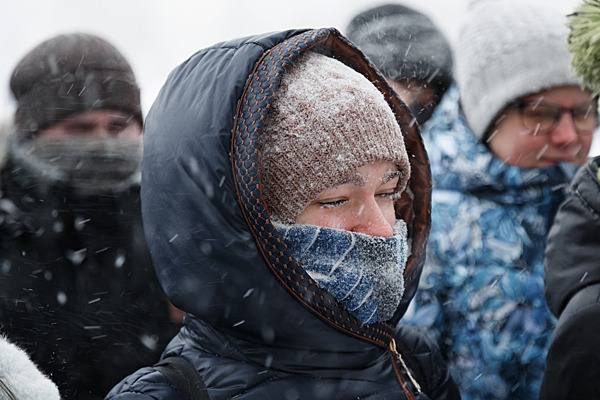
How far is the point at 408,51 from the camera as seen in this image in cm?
395

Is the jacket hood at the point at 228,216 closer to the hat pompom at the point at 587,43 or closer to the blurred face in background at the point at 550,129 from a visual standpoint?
the hat pompom at the point at 587,43

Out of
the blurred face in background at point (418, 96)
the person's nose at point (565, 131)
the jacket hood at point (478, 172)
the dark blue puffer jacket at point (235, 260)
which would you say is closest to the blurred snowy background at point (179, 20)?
the blurred face in background at point (418, 96)

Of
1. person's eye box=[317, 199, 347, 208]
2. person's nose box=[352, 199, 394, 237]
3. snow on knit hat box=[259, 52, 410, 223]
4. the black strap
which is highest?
snow on knit hat box=[259, 52, 410, 223]

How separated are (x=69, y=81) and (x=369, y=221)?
134 centimetres

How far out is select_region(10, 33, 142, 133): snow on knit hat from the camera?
2752 millimetres

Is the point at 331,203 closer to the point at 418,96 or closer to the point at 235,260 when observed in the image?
the point at 235,260

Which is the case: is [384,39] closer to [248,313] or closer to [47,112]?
[47,112]

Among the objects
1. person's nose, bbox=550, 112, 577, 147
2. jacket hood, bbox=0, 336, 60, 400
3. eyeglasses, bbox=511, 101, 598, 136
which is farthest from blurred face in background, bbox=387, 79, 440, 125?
jacket hood, bbox=0, 336, 60, 400

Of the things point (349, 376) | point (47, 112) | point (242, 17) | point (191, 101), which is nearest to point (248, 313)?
point (349, 376)

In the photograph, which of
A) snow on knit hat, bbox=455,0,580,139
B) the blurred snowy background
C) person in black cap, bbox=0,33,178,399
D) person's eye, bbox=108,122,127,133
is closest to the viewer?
person in black cap, bbox=0,33,178,399

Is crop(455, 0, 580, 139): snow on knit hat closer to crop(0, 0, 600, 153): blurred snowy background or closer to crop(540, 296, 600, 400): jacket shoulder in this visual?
crop(540, 296, 600, 400): jacket shoulder

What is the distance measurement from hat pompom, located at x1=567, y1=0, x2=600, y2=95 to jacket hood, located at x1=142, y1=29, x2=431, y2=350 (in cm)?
79

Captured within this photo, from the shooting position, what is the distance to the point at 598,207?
2.20 meters

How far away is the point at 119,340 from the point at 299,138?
3.66 ft
